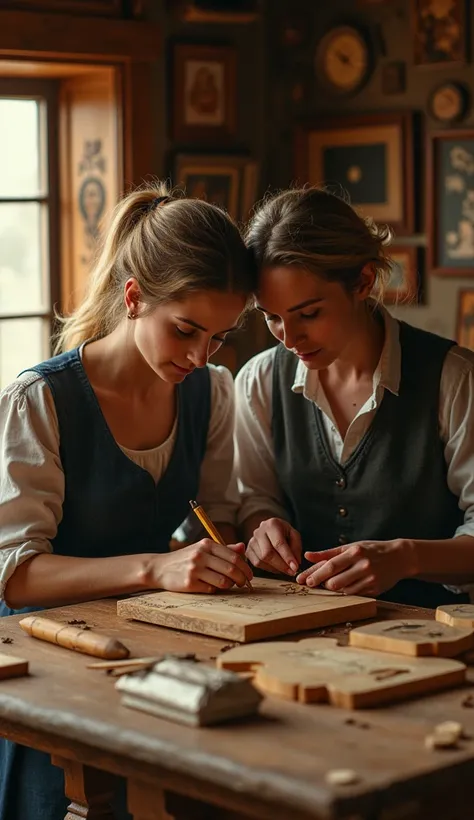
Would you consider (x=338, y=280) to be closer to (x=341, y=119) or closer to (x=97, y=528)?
(x=97, y=528)

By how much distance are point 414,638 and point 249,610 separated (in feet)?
1.12

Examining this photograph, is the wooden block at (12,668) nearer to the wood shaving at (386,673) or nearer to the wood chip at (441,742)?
the wood shaving at (386,673)

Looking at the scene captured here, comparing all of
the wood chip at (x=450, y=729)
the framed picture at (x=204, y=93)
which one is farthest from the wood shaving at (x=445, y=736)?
the framed picture at (x=204, y=93)

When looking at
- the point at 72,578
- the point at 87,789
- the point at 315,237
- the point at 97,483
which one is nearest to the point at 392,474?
the point at 315,237

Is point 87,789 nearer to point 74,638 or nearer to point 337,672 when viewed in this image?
point 74,638

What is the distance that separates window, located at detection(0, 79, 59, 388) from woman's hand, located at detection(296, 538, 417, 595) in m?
2.47

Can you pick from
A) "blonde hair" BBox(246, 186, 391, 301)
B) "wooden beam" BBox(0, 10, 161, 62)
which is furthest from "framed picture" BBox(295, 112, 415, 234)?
"blonde hair" BBox(246, 186, 391, 301)

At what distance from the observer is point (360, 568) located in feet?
8.14

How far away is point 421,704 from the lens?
1.85m

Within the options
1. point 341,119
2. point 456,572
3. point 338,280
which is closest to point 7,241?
point 341,119

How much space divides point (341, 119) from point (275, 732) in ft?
12.6

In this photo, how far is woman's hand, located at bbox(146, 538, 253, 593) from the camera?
2.43 m

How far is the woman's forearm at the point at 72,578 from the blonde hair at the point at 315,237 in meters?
0.71

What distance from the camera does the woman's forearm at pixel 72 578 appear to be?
2.51 meters
